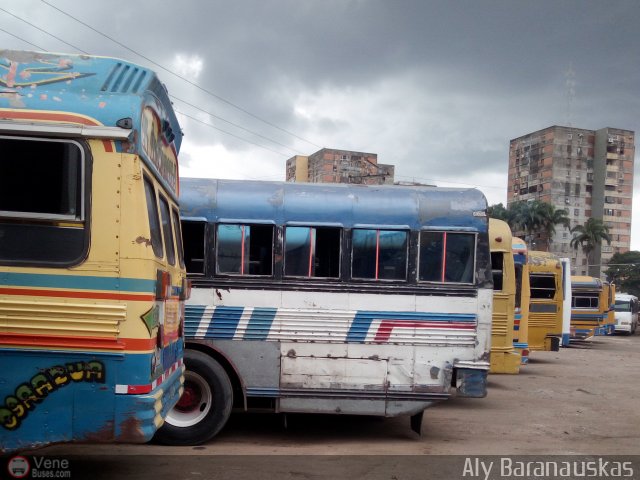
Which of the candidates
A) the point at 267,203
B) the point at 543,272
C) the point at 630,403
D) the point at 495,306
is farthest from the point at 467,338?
the point at 543,272

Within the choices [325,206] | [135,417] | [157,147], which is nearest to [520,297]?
[325,206]

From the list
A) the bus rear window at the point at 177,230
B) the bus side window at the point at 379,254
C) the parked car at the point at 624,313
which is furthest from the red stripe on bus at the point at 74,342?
the parked car at the point at 624,313

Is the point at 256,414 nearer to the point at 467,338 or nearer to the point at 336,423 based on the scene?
the point at 336,423

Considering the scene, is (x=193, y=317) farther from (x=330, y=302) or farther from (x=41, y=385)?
(x=41, y=385)

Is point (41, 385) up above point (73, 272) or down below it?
below

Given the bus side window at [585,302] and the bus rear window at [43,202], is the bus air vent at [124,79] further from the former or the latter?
the bus side window at [585,302]

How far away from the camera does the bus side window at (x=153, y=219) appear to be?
446 centimetres

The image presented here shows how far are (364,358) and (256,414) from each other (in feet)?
7.92

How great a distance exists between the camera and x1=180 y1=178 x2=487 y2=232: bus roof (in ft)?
23.7

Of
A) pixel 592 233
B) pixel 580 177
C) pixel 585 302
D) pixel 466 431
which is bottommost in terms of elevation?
pixel 466 431

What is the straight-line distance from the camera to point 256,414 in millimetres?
8648

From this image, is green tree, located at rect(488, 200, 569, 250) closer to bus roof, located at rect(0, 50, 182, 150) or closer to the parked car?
the parked car

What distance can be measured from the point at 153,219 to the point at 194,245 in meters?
2.57

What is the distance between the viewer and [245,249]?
7176 millimetres
